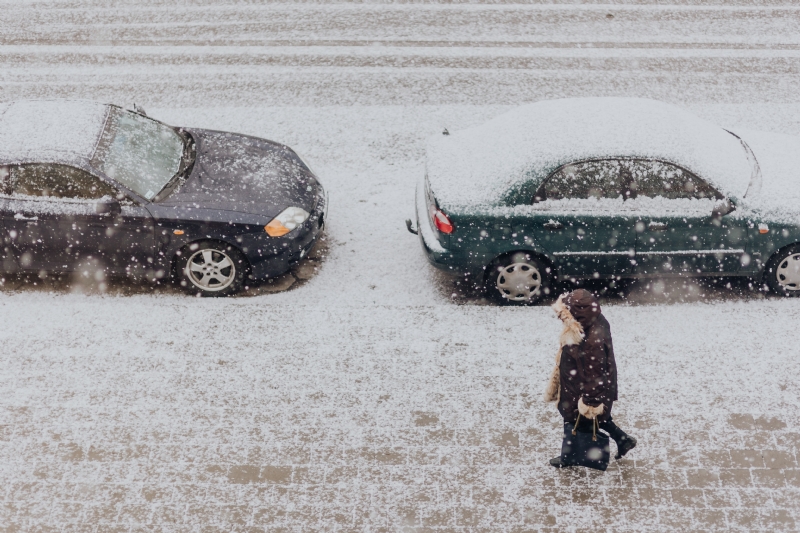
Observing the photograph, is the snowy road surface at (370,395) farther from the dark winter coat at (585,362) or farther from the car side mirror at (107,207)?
the car side mirror at (107,207)

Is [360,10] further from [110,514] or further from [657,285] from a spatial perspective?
[110,514]

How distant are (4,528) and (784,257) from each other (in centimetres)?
682

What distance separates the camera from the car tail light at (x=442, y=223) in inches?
294

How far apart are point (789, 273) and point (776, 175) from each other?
0.93 metres

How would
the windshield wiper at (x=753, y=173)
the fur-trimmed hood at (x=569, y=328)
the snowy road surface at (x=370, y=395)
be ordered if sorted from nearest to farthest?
the fur-trimmed hood at (x=569, y=328) < the snowy road surface at (x=370, y=395) < the windshield wiper at (x=753, y=173)

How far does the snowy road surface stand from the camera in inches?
225

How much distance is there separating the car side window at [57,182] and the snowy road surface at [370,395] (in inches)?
41.3

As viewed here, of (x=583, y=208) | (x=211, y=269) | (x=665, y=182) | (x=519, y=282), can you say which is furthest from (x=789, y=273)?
(x=211, y=269)

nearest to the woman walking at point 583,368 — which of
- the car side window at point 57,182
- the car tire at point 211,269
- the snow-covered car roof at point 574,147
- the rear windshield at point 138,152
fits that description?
the snow-covered car roof at point 574,147

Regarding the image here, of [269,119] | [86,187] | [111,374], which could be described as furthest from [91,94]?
[111,374]

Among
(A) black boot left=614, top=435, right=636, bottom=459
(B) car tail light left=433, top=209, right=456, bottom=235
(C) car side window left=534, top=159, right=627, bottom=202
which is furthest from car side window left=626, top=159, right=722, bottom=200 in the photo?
(A) black boot left=614, top=435, right=636, bottom=459

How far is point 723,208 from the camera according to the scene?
24.0 ft

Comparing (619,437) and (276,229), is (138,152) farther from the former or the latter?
(619,437)

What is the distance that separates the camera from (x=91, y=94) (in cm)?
A: 1166
